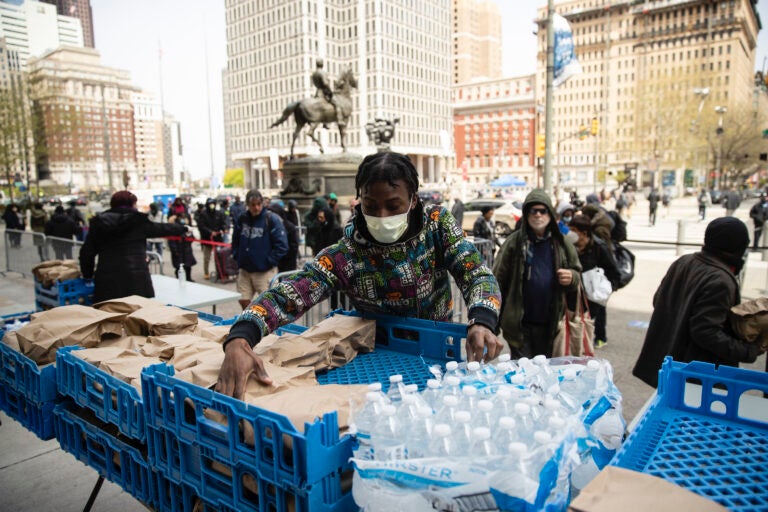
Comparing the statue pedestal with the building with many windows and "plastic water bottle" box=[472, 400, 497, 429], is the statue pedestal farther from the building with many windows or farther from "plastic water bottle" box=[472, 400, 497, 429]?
the building with many windows

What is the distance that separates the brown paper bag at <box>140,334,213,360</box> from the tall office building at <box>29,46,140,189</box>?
→ 2722 cm

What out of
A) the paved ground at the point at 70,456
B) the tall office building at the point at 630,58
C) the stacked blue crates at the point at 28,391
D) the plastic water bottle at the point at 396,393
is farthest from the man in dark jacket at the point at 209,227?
the tall office building at the point at 630,58

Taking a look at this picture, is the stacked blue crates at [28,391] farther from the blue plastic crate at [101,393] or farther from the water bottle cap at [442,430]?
the water bottle cap at [442,430]

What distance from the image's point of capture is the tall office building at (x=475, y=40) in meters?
153

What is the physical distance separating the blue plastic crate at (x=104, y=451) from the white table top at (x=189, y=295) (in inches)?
123

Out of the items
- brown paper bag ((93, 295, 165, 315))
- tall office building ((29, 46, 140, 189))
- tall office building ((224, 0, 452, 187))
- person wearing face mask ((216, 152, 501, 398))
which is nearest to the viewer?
person wearing face mask ((216, 152, 501, 398))

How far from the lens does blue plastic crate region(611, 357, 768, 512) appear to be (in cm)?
121

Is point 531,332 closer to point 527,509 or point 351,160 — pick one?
point 527,509

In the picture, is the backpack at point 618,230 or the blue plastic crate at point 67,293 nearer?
the blue plastic crate at point 67,293

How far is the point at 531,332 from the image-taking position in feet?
14.9

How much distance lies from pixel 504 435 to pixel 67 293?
5.03m

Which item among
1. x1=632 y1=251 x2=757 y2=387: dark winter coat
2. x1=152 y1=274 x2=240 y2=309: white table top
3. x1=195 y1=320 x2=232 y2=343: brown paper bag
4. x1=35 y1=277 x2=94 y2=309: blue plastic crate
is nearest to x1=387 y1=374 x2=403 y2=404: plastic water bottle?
x1=195 y1=320 x2=232 y2=343: brown paper bag

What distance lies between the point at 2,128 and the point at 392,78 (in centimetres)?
8591

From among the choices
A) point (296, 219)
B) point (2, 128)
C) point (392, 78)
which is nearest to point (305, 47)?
point (392, 78)
